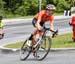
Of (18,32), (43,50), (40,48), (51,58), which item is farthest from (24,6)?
(43,50)

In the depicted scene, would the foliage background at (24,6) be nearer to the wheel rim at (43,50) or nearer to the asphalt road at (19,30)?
the asphalt road at (19,30)

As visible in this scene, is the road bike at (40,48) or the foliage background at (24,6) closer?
the road bike at (40,48)

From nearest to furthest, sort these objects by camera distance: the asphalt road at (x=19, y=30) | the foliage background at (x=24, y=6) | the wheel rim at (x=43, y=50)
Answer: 1. the wheel rim at (x=43, y=50)
2. the asphalt road at (x=19, y=30)
3. the foliage background at (x=24, y=6)

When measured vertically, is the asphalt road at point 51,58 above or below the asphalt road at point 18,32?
above

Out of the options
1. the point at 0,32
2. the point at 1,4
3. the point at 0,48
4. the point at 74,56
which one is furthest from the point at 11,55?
the point at 1,4

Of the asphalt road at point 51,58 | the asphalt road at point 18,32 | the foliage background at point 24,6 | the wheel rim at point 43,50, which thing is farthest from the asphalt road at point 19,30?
the foliage background at point 24,6

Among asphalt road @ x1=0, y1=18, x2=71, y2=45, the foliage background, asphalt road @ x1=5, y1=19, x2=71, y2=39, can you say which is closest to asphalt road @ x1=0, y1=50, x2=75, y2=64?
asphalt road @ x1=0, y1=18, x2=71, y2=45

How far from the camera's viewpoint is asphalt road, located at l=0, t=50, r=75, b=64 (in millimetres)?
12453

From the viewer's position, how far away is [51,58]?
1330 cm

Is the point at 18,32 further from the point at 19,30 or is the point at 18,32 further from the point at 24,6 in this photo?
the point at 24,6

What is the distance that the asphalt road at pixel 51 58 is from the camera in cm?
1245

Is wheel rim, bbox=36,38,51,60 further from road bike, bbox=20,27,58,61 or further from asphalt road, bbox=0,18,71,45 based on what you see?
asphalt road, bbox=0,18,71,45

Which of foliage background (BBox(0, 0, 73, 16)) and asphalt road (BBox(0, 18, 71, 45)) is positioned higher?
asphalt road (BBox(0, 18, 71, 45))

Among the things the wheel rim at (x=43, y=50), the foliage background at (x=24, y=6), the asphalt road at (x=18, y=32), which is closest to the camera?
the wheel rim at (x=43, y=50)
